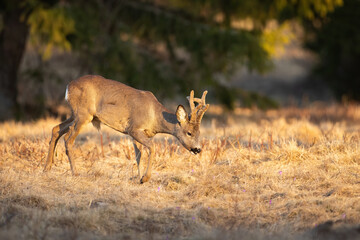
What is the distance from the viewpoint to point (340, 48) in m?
22.3

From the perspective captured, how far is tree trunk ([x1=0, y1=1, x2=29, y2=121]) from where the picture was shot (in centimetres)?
A: 1634

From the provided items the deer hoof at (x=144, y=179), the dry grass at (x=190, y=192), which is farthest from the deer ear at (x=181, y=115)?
the deer hoof at (x=144, y=179)

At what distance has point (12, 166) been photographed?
8.01 metres

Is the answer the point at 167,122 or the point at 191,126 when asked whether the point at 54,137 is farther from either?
the point at 191,126

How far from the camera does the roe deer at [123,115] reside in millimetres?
7867

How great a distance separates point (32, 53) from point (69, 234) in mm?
23773

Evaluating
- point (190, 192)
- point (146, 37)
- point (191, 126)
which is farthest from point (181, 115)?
point (146, 37)

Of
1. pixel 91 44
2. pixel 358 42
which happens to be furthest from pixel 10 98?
pixel 358 42

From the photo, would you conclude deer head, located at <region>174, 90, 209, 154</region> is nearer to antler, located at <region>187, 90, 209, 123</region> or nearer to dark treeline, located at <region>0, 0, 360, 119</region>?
antler, located at <region>187, 90, 209, 123</region>

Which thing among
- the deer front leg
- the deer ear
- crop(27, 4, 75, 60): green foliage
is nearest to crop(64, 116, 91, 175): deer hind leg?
the deer front leg

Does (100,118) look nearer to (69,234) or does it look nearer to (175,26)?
(69,234)

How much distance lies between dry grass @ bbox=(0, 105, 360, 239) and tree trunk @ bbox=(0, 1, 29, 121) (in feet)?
24.7

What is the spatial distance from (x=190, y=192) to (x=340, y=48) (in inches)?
677

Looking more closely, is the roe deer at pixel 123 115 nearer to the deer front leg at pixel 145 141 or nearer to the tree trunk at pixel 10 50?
the deer front leg at pixel 145 141
